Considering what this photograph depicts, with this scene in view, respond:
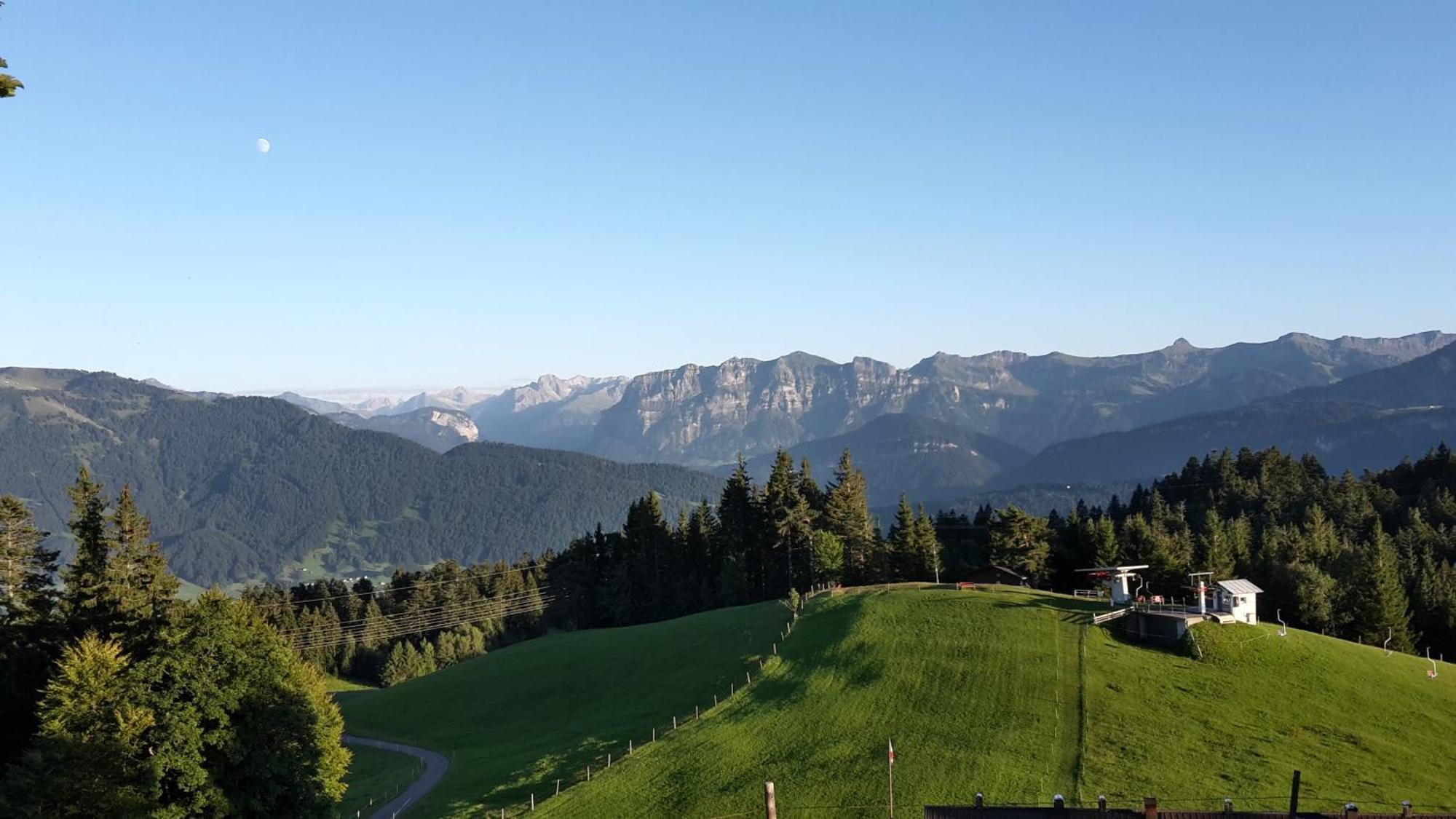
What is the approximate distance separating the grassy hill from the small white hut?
2.10 metres

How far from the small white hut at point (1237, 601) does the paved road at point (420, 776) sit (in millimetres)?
59637

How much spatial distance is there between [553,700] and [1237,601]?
57.2 m

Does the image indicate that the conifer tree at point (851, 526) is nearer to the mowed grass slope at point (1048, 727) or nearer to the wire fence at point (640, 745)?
the wire fence at point (640, 745)

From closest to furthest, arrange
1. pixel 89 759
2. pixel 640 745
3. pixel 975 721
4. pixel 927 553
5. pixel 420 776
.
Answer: pixel 89 759, pixel 975 721, pixel 640 745, pixel 420 776, pixel 927 553

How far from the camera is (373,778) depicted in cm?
7744

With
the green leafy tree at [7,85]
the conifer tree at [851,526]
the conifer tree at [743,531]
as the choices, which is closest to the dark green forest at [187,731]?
the green leafy tree at [7,85]

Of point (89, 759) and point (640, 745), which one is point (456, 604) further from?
point (89, 759)

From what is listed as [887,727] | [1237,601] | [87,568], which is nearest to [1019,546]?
[1237,601]

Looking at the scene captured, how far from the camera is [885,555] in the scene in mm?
120000

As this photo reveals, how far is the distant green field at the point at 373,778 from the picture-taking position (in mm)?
69938

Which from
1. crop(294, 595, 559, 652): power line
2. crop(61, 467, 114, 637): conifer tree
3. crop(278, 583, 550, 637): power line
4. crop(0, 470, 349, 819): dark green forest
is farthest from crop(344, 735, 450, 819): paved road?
crop(278, 583, 550, 637): power line

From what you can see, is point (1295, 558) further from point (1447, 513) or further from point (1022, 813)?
point (1022, 813)

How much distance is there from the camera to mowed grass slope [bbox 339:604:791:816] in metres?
68.7

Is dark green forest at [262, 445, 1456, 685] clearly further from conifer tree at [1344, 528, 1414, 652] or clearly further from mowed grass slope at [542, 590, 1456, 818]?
mowed grass slope at [542, 590, 1456, 818]
